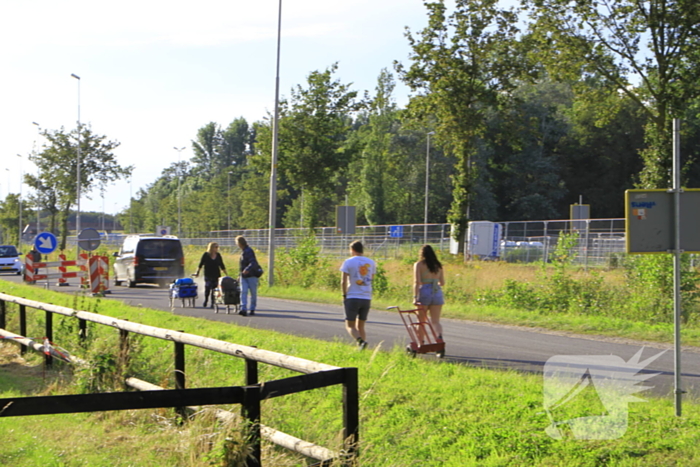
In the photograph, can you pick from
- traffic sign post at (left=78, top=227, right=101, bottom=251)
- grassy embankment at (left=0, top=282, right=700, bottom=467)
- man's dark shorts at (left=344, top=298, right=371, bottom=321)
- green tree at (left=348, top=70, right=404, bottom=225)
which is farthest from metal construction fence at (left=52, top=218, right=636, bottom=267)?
grassy embankment at (left=0, top=282, right=700, bottom=467)

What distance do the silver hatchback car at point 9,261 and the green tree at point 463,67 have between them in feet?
85.5

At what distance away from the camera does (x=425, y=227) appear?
4628cm

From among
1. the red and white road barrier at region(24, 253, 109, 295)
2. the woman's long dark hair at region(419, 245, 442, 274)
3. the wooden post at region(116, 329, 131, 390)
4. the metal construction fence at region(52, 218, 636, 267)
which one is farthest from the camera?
the metal construction fence at region(52, 218, 636, 267)

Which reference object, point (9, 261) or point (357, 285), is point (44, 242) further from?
point (9, 261)

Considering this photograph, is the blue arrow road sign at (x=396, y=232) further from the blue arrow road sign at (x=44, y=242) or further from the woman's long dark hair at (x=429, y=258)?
the woman's long dark hair at (x=429, y=258)

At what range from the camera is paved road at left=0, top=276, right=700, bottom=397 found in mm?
10047

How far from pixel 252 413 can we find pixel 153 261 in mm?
24885

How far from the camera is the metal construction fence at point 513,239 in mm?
34750

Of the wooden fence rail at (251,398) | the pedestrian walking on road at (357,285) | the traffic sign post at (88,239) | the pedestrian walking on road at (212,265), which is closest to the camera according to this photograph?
the wooden fence rail at (251,398)

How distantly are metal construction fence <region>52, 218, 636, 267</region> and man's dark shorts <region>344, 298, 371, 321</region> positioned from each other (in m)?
16.6

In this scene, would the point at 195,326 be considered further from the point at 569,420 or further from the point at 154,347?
the point at 569,420

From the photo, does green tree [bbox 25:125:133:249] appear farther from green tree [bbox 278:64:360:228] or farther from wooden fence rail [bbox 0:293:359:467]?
wooden fence rail [bbox 0:293:359:467]

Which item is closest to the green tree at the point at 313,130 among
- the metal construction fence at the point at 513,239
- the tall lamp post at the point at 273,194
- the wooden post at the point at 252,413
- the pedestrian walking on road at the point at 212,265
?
the metal construction fence at the point at 513,239

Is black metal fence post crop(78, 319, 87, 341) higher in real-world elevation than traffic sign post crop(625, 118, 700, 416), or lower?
lower
